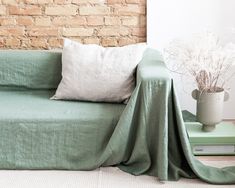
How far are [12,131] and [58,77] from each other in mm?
637

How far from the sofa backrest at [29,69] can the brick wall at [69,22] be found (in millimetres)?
267

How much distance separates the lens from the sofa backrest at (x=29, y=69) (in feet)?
9.78

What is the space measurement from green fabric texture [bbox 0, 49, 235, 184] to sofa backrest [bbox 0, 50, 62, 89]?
0.45 metres

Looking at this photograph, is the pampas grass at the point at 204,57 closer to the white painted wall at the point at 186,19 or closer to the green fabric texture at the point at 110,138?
the green fabric texture at the point at 110,138

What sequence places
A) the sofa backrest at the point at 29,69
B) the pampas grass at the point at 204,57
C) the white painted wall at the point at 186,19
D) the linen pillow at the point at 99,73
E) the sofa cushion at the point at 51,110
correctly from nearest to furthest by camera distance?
the sofa cushion at the point at 51,110, the pampas grass at the point at 204,57, the linen pillow at the point at 99,73, the sofa backrest at the point at 29,69, the white painted wall at the point at 186,19

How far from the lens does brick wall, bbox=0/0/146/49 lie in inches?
125

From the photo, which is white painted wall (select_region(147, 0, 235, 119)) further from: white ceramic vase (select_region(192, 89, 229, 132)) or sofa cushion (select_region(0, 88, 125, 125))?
sofa cushion (select_region(0, 88, 125, 125))

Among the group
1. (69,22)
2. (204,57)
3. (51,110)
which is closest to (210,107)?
(204,57)

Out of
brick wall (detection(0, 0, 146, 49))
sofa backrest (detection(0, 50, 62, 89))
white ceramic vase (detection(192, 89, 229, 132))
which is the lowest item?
white ceramic vase (detection(192, 89, 229, 132))

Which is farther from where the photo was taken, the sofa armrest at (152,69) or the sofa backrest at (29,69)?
the sofa backrest at (29,69)

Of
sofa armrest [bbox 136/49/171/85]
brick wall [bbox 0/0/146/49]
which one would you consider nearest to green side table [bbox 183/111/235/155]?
sofa armrest [bbox 136/49/171/85]

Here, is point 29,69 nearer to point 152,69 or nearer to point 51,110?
point 51,110

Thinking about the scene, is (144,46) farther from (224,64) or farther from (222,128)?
(222,128)

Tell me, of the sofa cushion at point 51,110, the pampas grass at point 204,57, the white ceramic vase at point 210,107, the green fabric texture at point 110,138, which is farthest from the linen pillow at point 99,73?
the white ceramic vase at point 210,107
